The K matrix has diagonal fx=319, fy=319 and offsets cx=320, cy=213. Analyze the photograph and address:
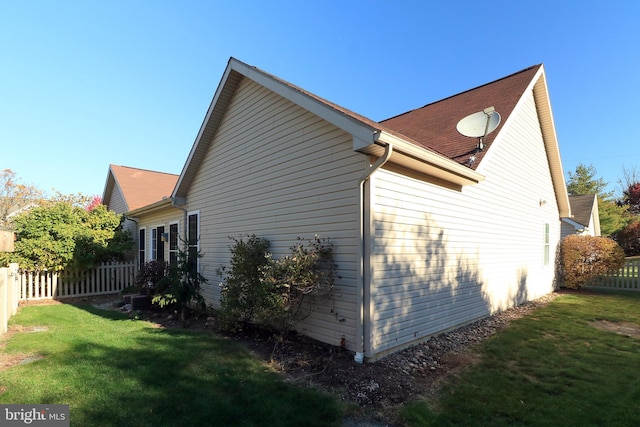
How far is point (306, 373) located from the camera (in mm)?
4348

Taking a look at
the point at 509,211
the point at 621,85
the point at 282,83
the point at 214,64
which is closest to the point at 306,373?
the point at 282,83

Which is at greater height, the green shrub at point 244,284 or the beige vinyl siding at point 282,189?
the beige vinyl siding at point 282,189

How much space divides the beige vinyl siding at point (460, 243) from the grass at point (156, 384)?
153cm

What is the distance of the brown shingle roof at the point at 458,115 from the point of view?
7360 millimetres

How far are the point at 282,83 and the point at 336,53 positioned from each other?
9.00m

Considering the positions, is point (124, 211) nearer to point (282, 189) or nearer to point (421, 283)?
point (282, 189)

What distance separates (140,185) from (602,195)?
145 feet

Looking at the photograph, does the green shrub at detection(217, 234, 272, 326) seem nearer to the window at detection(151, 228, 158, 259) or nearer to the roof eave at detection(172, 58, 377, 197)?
the roof eave at detection(172, 58, 377, 197)

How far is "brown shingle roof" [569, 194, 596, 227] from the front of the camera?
60.1 feet

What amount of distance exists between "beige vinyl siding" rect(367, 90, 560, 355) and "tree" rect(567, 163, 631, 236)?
24.4 m

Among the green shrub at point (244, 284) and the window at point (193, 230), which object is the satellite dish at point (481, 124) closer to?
the green shrub at point (244, 284)

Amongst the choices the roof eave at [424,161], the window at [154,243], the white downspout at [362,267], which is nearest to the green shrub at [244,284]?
the white downspout at [362,267]

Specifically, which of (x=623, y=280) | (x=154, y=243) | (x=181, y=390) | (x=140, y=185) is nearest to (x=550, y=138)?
(x=623, y=280)

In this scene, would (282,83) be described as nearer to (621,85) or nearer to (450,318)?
(450,318)
